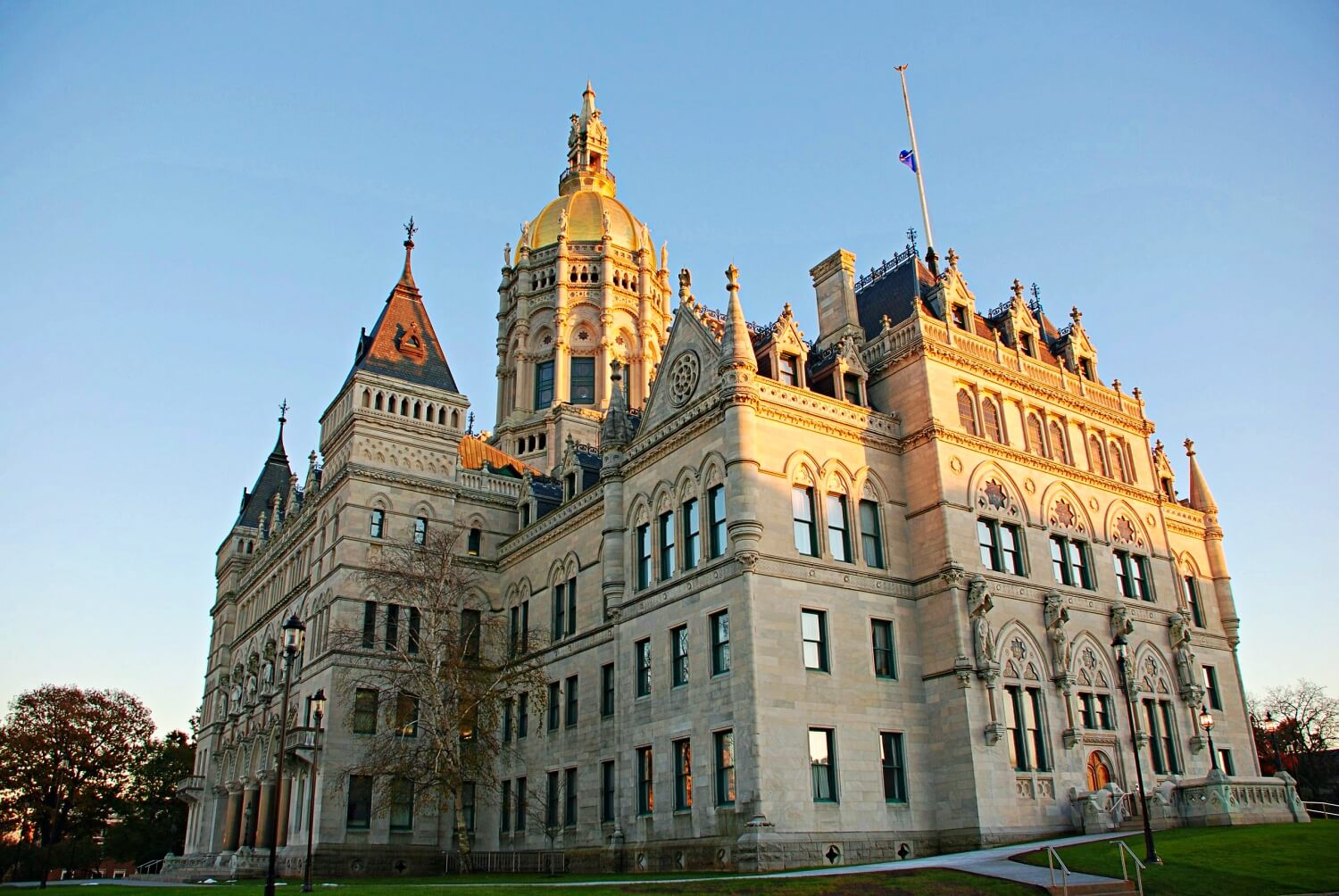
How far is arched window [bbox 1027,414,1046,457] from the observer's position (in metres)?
39.3

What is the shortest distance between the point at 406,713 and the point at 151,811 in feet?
172

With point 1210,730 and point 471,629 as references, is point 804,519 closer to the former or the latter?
point 1210,730

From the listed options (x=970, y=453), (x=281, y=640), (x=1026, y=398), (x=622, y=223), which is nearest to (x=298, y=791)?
(x=281, y=640)

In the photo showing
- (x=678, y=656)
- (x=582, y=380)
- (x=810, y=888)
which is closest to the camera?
(x=810, y=888)

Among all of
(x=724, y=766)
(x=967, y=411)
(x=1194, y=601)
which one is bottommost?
(x=724, y=766)

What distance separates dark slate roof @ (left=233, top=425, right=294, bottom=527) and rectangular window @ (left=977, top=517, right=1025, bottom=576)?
47.8 meters

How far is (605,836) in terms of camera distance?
36094 mm

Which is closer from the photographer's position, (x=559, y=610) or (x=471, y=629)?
(x=559, y=610)

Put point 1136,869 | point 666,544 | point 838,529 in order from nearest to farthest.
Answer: point 1136,869 < point 838,529 < point 666,544

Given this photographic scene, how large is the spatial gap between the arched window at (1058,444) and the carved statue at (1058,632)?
6.35 meters

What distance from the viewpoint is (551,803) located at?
132ft

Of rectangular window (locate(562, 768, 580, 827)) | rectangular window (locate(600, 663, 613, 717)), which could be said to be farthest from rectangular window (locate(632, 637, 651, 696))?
rectangular window (locate(562, 768, 580, 827))

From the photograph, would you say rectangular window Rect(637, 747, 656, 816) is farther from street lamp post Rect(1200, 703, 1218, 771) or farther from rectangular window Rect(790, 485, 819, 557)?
street lamp post Rect(1200, 703, 1218, 771)

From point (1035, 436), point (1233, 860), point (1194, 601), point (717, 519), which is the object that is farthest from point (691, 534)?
point (1194, 601)
